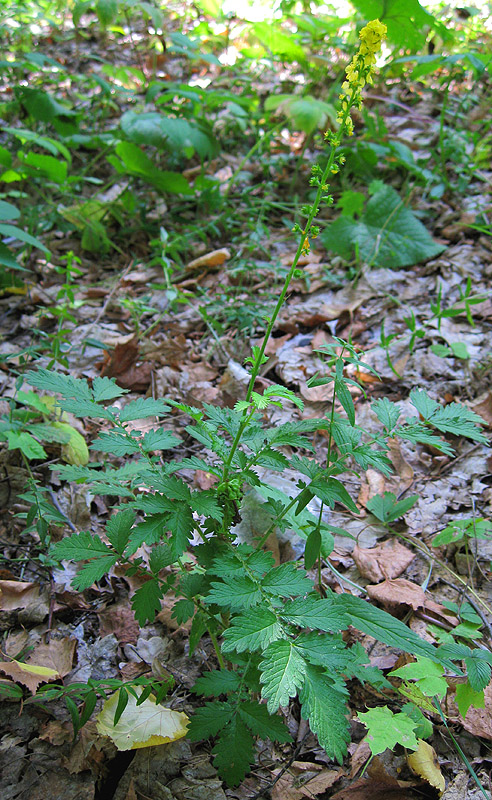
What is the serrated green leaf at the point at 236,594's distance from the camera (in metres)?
1.04

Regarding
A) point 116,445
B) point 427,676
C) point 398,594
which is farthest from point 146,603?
point 398,594

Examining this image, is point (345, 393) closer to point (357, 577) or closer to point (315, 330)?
point (357, 577)

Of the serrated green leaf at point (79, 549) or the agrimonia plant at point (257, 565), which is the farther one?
the serrated green leaf at point (79, 549)

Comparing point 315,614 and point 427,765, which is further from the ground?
point 315,614

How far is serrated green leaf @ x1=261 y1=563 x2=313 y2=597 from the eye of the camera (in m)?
1.08

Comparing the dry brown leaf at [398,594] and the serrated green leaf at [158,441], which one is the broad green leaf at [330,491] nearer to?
the serrated green leaf at [158,441]

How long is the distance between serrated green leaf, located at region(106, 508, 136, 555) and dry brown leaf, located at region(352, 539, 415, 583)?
902 mm

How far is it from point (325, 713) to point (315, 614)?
173mm

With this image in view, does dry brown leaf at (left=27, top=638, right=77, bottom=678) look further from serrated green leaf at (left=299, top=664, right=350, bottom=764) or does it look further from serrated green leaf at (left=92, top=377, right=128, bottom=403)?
serrated green leaf at (left=299, top=664, right=350, bottom=764)

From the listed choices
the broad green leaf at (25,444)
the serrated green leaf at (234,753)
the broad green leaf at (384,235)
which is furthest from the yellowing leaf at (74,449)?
the broad green leaf at (384,235)

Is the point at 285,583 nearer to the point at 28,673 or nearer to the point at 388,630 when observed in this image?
A: the point at 388,630

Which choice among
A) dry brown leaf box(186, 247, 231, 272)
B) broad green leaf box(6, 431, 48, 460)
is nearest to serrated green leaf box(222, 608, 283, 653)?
broad green leaf box(6, 431, 48, 460)

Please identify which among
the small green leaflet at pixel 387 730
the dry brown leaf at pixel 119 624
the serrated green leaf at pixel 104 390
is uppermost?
the serrated green leaf at pixel 104 390

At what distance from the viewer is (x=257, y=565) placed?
3.74 ft
